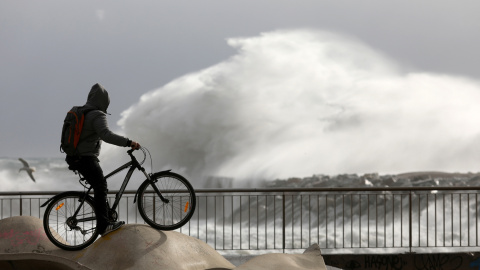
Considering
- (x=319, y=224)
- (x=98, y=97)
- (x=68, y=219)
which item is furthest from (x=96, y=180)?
(x=319, y=224)

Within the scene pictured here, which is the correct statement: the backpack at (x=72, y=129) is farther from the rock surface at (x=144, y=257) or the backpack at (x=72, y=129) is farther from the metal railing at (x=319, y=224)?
the metal railing at (x=319, y=224)

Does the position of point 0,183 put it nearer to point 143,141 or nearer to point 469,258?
point 143,141

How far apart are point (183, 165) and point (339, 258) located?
32.0m

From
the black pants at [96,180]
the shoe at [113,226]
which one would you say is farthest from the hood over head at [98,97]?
the shoe at [113,226]

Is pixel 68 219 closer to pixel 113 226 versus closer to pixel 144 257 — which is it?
pixel 113 226

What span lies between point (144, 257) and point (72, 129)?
1829 millimetres

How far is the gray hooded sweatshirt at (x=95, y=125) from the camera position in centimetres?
709

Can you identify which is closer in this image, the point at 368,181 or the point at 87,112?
the point at 87,112

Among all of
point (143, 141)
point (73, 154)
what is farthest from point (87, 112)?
point (143, 141)

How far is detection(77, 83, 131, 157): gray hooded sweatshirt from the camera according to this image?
709 centimetres

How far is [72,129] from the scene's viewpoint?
283 inches

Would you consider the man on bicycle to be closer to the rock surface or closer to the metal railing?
the rock surface

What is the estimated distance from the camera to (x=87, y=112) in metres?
7.20

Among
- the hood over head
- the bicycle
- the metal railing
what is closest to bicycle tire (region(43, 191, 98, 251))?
the bicycle
